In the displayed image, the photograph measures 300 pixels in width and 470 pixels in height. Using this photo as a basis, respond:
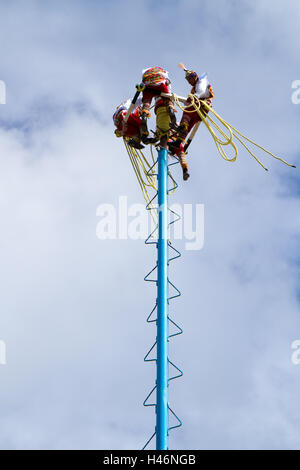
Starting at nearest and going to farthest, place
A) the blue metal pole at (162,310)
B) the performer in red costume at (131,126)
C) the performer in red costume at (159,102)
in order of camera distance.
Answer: the blue metal pole at (162,310) → the performer in red costume at (159,102) → the performer in red costume at (131,126)

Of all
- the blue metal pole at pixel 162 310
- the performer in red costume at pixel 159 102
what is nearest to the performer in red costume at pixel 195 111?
the performer in red costume at pixel 159 102

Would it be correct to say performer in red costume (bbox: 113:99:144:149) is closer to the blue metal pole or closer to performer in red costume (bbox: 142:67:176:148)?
performer in red costume (bbox: 142:67:176:148)

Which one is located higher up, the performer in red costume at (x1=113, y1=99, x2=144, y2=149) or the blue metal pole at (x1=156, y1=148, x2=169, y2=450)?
the performer in red costume at (x1=113, y1=99, x2=144, y2=149)

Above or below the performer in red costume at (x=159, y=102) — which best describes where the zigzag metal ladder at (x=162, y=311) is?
below

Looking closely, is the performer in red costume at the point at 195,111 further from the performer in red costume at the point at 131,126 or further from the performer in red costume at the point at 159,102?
the performer in red costume at the point at 131,126

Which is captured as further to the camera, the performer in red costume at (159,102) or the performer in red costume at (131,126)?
the performer in red costume at (131,126)

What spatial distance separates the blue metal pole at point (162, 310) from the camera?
17.5 m

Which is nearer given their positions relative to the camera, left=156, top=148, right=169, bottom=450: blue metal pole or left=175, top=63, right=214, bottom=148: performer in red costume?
left=156, top=148, right=169, bottom=450: blue metal pole

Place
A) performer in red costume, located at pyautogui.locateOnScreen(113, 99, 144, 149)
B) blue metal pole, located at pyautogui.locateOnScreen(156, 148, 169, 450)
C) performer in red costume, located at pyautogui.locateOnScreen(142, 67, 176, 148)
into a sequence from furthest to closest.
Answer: performer in red costume, located at pyautogui.locateOnScreen(113, 99, 144, 149), performer in red costume, located at pyautogui.locateOnScreen(142, 67, 176, 148), blue metal pole, located at pyautogui.locateOnScreen(156, 148, 169, 450)

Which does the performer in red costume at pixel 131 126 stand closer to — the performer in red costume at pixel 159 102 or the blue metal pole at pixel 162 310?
the performer in red costume at pixel 159 102

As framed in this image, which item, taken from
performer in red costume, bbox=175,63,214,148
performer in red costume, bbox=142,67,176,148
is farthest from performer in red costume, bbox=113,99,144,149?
performer in red costume, bbox=175,63,214,148

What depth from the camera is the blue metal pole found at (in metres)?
17.5

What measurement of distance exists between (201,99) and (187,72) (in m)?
1.25

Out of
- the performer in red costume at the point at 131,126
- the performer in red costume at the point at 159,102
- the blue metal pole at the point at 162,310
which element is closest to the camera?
the blue metal pole at the point at 162,310
